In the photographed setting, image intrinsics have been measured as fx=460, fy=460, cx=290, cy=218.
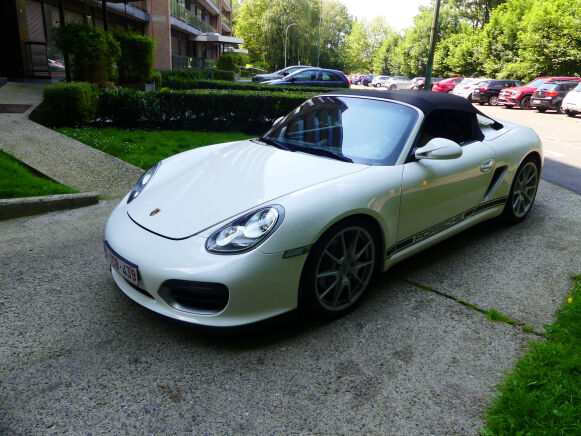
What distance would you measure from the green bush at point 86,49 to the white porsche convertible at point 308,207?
9.58 metres

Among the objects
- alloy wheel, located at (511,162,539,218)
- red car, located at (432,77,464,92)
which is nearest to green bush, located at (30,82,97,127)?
alloy wheel, located at (511,162,539,218)

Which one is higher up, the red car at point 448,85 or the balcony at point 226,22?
the balcony at point 226,22

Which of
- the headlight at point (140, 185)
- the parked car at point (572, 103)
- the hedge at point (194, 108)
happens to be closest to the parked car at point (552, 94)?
the parked car at point (572, 103)

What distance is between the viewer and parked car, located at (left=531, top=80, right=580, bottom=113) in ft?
66.5

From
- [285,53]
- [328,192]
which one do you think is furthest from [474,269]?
[285,53]

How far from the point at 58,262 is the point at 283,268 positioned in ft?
6.97

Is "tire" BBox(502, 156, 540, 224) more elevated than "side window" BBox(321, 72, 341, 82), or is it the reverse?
"side window" BBox(321, 72, 341, 82)

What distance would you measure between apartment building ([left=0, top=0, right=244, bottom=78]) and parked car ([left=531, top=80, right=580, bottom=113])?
691 inches

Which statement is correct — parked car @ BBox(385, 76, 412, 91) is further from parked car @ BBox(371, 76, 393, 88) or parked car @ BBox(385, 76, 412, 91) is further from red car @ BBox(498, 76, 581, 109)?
red car @ BBox(498, 76, 581, 109)

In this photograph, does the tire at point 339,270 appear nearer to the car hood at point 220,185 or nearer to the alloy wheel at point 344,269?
the alloy wheel at point 344,269

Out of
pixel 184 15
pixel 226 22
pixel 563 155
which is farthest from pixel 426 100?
pixel 226 22

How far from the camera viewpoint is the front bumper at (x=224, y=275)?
7.75 feet

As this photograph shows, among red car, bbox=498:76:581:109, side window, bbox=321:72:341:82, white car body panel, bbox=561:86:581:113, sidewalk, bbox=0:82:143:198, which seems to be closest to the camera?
sidewalk, bbox=0:82:143:198

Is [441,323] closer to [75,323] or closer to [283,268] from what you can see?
[283,268]
